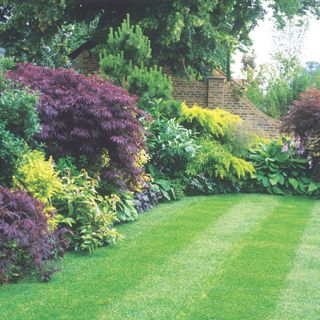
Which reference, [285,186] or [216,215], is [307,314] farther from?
[285,186]

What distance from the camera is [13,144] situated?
666 centimetres

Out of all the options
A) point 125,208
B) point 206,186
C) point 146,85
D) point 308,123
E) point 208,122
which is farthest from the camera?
point 208,122

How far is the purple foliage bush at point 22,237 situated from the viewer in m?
5.65

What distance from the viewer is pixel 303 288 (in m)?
5.70

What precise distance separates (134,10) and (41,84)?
8963 mm

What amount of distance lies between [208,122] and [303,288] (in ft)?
21.7

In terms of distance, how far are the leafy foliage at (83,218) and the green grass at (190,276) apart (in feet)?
0.52

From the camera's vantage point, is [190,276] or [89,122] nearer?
[190,276]

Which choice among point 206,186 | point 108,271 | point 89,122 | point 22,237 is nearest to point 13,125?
point 89,122

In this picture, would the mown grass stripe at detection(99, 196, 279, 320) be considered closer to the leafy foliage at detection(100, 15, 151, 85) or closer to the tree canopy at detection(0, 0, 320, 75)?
the leafy foliage at detection(100, 15, 151, 85)

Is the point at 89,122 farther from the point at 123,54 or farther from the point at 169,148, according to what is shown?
the point at 123,54

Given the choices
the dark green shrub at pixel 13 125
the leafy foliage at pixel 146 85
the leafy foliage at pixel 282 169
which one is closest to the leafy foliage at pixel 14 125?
the dark green shrub at pixel 13 125

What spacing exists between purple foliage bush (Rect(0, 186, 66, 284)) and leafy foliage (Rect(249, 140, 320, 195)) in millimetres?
6307

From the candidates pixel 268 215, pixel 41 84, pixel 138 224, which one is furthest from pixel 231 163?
pixel 41 84
